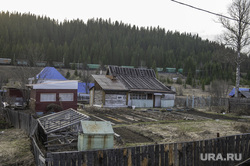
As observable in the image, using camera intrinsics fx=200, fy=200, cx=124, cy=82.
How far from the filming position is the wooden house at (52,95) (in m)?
22.7

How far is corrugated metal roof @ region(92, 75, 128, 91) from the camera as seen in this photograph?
29719mm

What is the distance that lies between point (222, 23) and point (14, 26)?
156521 millimetres

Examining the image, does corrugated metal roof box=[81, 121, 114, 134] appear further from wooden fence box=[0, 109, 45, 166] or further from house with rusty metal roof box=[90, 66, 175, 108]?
house with rusty metal roof box=[90, 66, 175, 108]

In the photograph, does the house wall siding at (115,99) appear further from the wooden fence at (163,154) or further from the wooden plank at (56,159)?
the wooden plank at (56,159)

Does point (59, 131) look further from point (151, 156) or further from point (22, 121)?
point (151, 156)

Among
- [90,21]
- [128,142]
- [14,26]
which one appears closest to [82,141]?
[128,142]

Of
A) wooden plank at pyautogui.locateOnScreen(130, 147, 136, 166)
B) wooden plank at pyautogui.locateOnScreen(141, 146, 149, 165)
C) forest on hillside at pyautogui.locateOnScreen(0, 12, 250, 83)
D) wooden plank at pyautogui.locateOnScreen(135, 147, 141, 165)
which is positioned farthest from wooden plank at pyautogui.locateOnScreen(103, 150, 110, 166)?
forest on hillside at pyautogui.locateOnScreen(0, 12, 250, 83)

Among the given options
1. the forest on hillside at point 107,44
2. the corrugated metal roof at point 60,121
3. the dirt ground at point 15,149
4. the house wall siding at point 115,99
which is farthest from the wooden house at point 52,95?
the forest on hillside at point 107,44

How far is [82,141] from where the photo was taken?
265 inches

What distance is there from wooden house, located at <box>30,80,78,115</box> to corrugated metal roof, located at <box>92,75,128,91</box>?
5.43 m

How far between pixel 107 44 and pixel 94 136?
140814 millimetres

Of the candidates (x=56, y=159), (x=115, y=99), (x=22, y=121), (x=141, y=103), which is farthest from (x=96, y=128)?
(x=141, y=103)

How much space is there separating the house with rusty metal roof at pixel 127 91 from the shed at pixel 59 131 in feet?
52.3

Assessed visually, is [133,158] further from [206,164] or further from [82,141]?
[206,164]
